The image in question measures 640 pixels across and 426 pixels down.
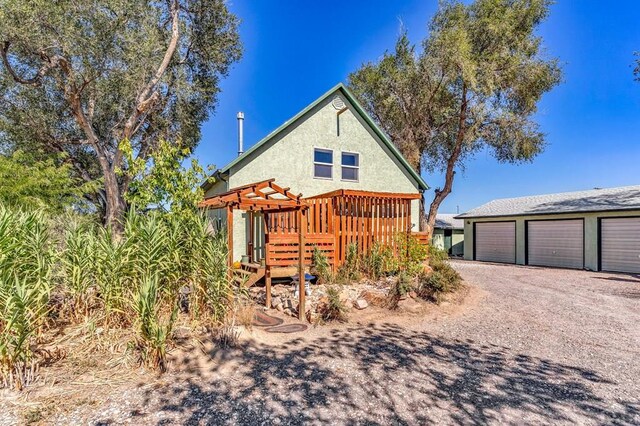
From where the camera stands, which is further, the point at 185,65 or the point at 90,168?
the point at 90,168

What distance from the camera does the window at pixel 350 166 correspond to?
13211mm

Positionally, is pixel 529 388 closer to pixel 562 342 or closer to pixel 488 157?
pixel 562 342

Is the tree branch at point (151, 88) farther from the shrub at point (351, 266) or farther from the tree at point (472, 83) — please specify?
the tree at point (472, 83)

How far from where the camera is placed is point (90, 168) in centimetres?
1798

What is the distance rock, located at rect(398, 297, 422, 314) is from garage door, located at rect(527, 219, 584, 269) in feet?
40.9

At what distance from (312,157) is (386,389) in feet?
31.6

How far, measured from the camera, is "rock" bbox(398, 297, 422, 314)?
7.24 metres

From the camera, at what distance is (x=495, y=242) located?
1945 centimetres

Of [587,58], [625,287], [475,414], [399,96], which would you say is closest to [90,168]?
[399,96]

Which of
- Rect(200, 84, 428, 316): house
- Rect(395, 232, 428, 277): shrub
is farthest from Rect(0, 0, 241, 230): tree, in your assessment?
Rect(395, 232, 428, 277): shrub

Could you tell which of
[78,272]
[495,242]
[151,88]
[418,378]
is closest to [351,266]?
[418,378]

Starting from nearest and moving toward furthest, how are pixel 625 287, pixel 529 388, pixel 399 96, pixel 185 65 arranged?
pixel 529 388 → pixel 625 287 → pixel 185 65 → pixel 399 96

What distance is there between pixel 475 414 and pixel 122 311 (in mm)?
4840

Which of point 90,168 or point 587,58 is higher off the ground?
point 587,58
